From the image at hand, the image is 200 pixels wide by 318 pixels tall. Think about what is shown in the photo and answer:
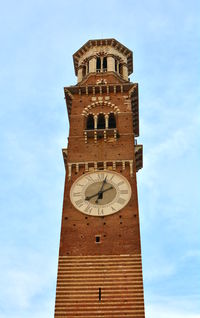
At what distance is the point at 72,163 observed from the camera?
30.4 metres

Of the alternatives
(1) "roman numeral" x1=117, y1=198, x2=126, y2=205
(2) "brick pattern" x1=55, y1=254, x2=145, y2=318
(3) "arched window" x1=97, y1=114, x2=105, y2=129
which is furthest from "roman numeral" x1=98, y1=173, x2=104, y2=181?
(2) "brick pattern" x1=55, y1=254, x2=145, y2=318

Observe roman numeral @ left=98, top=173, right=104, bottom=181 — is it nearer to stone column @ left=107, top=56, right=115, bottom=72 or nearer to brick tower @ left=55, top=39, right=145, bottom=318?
brick tower @ left=55, top=39, right=145, bottom=318

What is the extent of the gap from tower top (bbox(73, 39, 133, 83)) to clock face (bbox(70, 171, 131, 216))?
12162 mm

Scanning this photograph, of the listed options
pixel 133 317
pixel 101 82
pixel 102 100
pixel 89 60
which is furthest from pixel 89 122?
pixel 133 317

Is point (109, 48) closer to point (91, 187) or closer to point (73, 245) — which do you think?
point (91, 187)

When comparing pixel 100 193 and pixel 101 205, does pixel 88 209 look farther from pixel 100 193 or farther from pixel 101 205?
pixel 100 193

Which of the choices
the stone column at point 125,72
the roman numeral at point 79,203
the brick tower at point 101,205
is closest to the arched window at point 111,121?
the brick tower at point 101,205

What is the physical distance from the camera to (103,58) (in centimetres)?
4009

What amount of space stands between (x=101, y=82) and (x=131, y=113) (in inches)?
184

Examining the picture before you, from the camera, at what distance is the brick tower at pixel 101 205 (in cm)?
2391

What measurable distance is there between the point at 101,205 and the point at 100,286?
5308mm

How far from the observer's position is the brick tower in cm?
2391

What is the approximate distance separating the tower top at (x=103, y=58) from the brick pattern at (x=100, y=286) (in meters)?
18.2

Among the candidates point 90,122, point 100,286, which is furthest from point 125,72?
point 100,286
